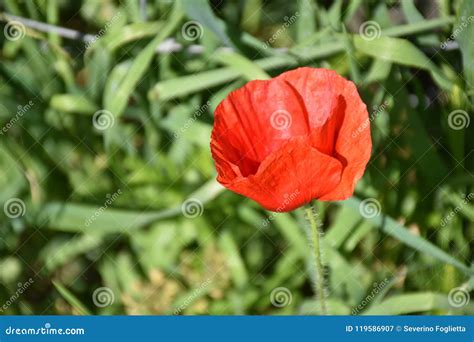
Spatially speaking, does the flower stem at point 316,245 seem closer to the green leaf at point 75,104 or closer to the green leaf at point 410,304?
the green leaf at point 410,304

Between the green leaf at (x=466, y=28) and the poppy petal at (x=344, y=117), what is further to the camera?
the green leaf at (x=466, y=28)

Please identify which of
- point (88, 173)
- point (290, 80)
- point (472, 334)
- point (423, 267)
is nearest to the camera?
point (290, 80)

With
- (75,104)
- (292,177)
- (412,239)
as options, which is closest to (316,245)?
(292,177)

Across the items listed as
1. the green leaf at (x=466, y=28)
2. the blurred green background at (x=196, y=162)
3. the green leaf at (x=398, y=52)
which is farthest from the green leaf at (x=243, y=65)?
the green leaf at (x=466, y=28)

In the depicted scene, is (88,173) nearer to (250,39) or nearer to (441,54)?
(250,39)

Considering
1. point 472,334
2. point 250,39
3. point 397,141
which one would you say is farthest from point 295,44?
point 472,334

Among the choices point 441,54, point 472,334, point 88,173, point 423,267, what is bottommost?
point 472,334

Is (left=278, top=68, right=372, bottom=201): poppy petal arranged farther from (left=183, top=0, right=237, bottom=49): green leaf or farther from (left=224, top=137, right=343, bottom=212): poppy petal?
(left=183, top=0, right=237, bottom=49): green leaf
